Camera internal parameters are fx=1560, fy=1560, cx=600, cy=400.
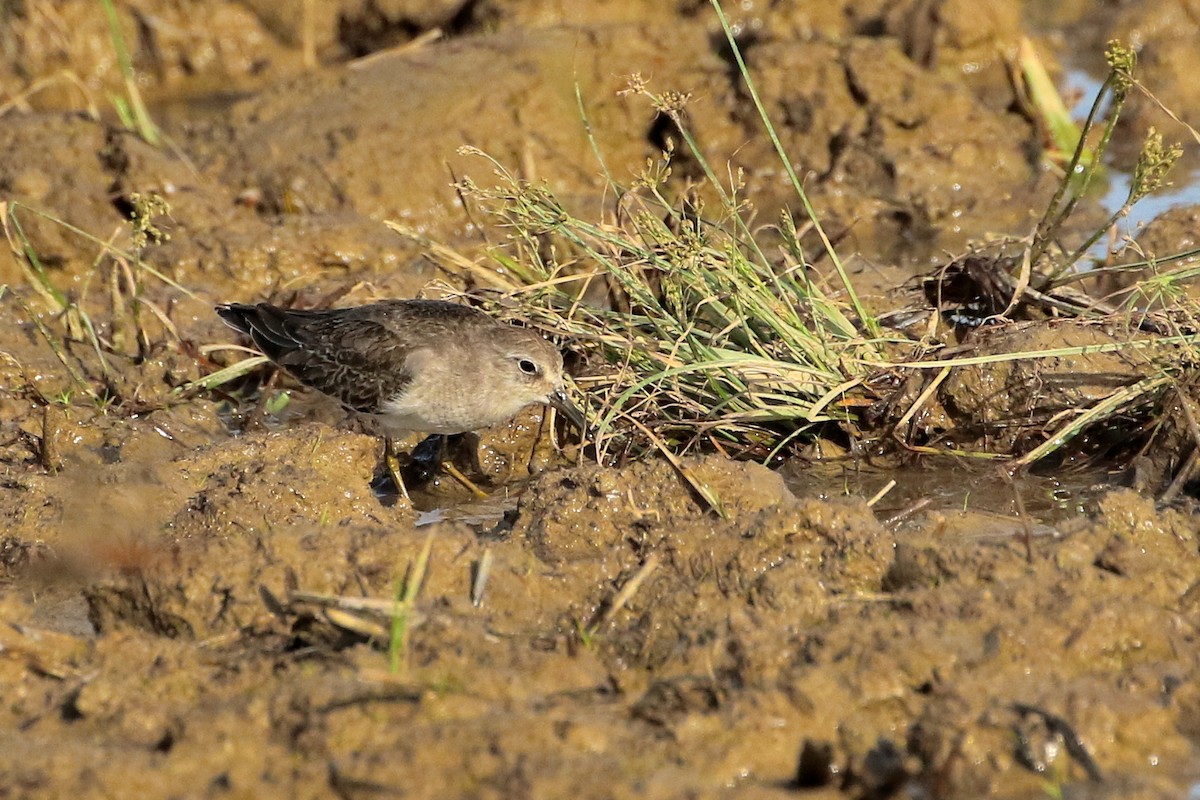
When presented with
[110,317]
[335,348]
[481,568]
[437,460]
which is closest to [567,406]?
[437,460]

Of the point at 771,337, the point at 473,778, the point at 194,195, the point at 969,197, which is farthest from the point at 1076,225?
the point at 473,778

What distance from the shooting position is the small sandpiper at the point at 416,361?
673 cm

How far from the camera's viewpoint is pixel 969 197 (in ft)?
33.5

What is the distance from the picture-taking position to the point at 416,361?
6891 mm

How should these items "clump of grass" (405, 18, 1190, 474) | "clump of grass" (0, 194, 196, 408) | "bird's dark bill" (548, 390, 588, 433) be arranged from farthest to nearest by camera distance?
"clump of grass" (0, 194, 196, 408)
"bird's dark bill" (548, 390, 588, 433)
"clump of grass" (405, 18, 1190, 474)

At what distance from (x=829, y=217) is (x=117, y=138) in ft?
15.1

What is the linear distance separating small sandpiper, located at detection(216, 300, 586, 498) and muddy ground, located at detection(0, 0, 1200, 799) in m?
0.32

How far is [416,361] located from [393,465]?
1.71 ft

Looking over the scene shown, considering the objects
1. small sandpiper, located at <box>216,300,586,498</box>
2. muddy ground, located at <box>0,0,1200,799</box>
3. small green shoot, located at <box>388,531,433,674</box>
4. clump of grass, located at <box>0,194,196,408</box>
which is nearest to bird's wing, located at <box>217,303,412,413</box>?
small sandpiper, located at <box>216,300,586,498</box>

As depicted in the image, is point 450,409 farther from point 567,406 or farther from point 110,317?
point 110,317

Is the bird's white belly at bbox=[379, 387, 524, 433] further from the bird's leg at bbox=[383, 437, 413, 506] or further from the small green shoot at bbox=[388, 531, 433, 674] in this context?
the small green shoot at bbox=[388, 531, 433, 674]

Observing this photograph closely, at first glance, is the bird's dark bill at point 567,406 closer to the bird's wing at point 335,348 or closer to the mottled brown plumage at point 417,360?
the mottled brown plumage at point 417,360

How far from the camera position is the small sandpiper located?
6.73 m

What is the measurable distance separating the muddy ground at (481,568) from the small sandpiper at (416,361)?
323mm
